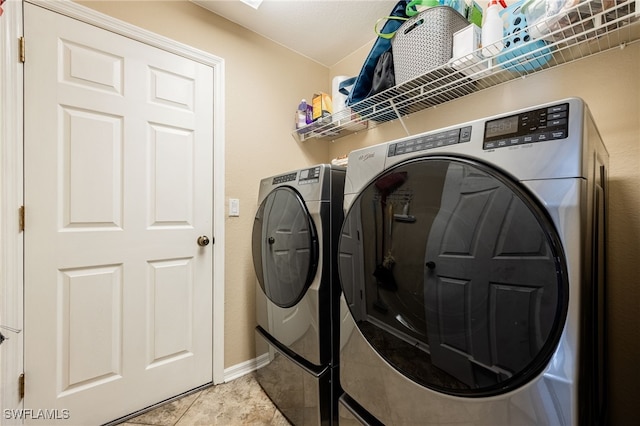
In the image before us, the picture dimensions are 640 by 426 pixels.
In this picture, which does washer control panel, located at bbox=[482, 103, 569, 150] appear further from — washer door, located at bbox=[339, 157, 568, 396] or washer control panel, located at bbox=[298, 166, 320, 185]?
washer control panel, located at bbox=[298, 166, 320, 185]

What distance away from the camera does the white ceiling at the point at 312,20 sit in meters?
1.69

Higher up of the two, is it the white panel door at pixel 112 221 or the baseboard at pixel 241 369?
the white panel door at pixel 112 221

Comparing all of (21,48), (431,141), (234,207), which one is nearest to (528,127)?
(431,141)

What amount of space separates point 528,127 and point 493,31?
0.78 metres

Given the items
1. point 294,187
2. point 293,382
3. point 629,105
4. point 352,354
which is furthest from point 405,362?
point 629,105

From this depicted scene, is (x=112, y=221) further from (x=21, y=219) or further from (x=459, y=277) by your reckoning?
(x=459, y=277)

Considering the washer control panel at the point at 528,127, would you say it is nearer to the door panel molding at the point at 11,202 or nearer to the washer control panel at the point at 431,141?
the washer control panel at the point at 431,141

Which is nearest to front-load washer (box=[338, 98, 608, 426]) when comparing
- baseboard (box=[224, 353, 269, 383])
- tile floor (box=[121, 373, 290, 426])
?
tile floor (box=[121, 373, 290, 426])

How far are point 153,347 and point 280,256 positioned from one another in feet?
2.98

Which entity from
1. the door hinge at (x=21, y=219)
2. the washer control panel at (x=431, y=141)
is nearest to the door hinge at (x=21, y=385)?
the door hinge at (x=21, y=219)

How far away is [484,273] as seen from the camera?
0.65 metres

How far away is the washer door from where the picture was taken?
1.93 ft

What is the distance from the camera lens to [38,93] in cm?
124

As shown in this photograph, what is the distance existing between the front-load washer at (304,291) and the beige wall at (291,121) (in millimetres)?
406
